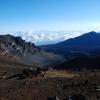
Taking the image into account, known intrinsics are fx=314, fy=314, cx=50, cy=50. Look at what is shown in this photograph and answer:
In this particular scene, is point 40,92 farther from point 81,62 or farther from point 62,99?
point 81,62

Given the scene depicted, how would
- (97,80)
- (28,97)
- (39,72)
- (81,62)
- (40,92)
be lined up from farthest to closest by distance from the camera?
(81,62)
(39,72)
(97,80)
(40,92)
(28,97)

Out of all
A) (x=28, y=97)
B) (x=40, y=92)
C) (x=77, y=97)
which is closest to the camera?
(x=77, y=97)

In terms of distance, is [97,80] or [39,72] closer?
[97,80]

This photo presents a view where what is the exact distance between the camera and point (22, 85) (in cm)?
5850

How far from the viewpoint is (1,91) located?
5425 cm

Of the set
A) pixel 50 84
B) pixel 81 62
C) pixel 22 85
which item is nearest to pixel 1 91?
pixel 22 85

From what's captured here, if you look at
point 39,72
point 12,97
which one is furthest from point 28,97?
point 39,72

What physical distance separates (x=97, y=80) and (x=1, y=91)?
17.8 m

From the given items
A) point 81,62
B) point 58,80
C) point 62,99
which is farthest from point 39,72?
point 81,62

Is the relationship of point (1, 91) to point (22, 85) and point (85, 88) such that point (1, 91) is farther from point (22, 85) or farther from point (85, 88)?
point (85, 88)

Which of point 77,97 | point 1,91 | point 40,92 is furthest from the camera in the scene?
point 1,91

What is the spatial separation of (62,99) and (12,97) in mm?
8745

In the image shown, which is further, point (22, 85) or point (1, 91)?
point (22, 85)

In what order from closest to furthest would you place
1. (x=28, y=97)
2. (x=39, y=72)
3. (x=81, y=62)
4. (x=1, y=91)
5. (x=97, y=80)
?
1. (x=28, y=97)
2. (x=1, y=91)
3. (x=97, y=80)
4. (x=39, y=72)
5. (x=81, y=62)
